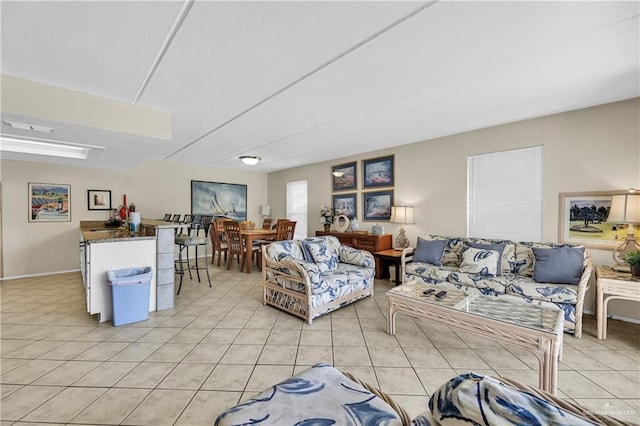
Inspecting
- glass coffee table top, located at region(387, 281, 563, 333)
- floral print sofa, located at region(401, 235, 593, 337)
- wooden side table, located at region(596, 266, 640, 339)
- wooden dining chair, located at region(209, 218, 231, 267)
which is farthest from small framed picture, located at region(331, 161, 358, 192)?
wooden side table, located at region(596, 266, 640, 339)

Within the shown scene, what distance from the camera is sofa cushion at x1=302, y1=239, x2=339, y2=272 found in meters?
3.49

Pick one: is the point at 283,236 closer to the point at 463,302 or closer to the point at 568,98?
the point at 463,302

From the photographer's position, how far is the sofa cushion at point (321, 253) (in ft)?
11.4

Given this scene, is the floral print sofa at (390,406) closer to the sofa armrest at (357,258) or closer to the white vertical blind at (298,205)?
the sofa armrest at (357,258)

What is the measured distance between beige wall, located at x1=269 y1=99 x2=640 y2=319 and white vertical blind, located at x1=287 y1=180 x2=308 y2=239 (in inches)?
77.2

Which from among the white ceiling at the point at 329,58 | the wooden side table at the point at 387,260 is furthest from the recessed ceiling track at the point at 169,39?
the wooden side table at the point at 387,260

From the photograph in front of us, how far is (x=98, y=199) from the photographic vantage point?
5.42m

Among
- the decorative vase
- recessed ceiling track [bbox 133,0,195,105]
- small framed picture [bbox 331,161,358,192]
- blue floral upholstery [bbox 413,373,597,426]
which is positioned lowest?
the decorative vase

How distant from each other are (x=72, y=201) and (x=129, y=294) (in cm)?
369

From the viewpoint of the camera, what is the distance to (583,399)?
1731 mm

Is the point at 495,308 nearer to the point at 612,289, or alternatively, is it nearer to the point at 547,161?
the point at 612,289

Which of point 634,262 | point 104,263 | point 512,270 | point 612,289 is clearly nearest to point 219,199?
point 104,263

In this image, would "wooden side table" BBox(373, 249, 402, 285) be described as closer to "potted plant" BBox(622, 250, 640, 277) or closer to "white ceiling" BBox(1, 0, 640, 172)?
"white ceiling" BBox(1, 0, 640, 172)

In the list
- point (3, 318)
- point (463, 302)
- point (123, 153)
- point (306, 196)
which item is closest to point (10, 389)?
point (3, 318)
